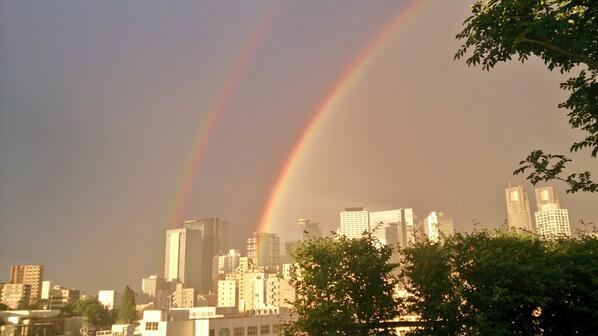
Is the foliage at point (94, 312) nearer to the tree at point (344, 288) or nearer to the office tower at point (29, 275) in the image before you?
the office tower at point (29, 275)

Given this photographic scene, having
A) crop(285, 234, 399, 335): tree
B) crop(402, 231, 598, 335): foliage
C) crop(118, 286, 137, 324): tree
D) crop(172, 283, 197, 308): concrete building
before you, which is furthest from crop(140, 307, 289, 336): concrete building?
crop(172, 283, 197, 308): concrete building

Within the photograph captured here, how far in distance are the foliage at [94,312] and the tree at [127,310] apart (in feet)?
9.80

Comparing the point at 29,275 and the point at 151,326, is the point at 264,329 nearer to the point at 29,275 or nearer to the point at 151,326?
the point at 151,326

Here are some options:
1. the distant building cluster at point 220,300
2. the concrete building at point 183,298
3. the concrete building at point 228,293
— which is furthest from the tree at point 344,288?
the concrete building at point 183,298

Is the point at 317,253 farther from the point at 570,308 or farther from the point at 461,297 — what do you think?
the point at 570,308

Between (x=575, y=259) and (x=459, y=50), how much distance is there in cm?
496

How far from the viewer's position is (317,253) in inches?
404

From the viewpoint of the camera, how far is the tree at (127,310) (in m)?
78.4

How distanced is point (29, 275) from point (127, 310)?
146ft

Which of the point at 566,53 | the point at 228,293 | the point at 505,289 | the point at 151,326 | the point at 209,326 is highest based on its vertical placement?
the point at 566,53

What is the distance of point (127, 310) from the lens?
79750 mm

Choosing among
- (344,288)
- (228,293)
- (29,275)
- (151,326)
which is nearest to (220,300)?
(228,293)

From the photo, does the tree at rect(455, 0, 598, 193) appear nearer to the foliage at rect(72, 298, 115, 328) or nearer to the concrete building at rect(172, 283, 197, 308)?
the foliage at rect(72, 298, 115, 328)

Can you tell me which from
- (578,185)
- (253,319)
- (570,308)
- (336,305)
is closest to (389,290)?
(336,305)
